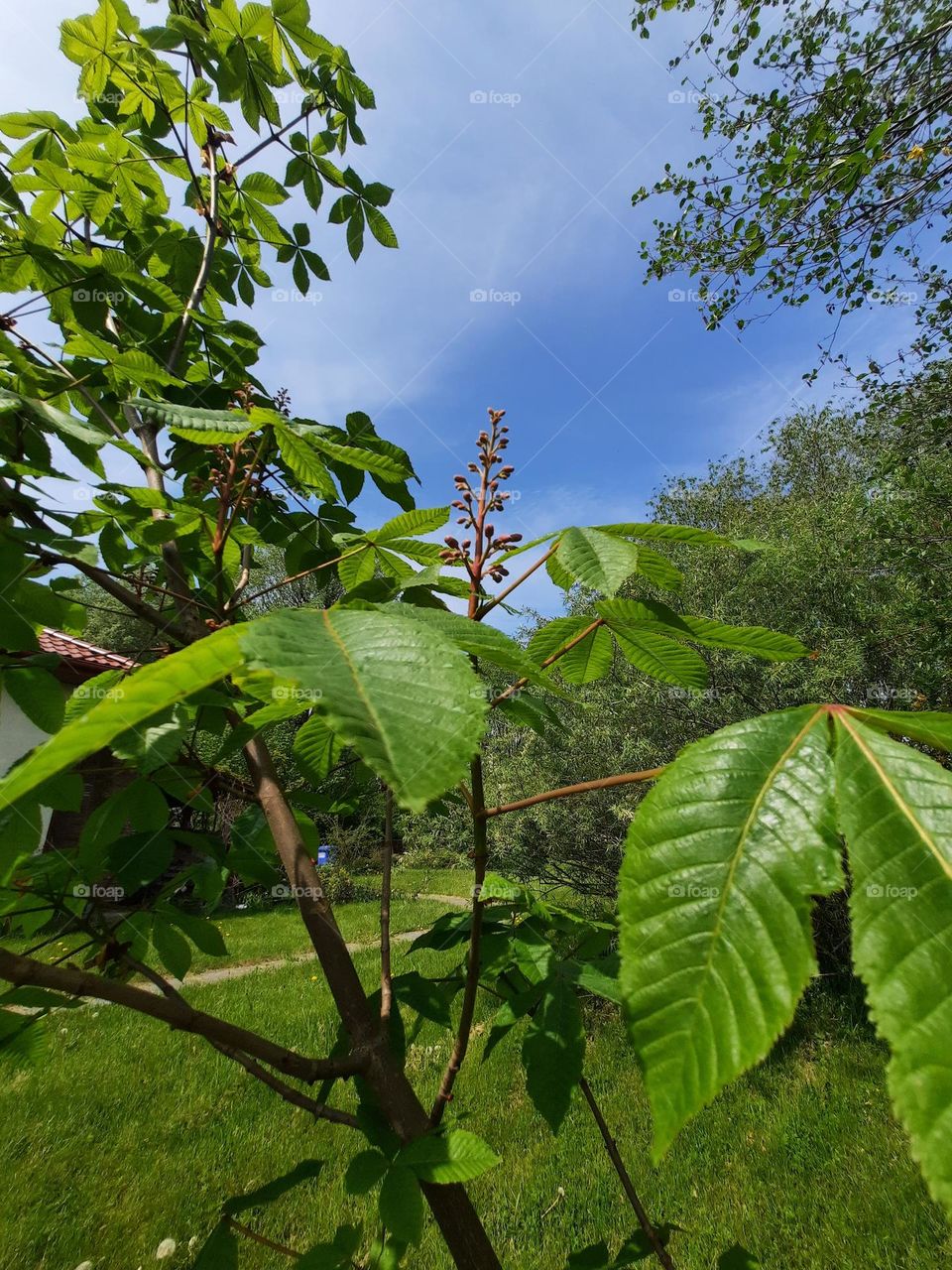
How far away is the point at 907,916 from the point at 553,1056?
0.79 metres

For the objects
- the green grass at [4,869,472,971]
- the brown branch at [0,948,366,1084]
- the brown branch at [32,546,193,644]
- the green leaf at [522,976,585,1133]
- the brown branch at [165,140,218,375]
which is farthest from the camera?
the green grass at [4,869,472,971]

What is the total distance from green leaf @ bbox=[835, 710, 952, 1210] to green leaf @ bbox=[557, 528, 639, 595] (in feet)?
1.01

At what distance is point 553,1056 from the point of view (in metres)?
1.00

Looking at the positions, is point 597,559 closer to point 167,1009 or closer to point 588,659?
point 588,659

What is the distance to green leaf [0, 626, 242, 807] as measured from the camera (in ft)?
1.18

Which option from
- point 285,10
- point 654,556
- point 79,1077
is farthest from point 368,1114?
point 79,1077

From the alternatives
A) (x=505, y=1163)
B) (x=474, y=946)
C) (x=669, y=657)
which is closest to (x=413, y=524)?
(x=669, y=657)

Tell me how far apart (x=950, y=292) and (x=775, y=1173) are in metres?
6.55

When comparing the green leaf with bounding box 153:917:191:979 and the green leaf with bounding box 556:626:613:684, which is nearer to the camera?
the green leaf with bounding box 556:626:613:684

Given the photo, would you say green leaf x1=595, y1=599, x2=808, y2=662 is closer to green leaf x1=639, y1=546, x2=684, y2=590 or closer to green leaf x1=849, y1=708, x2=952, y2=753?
green leaf x1=639, y1=546, x2=684, y2=590

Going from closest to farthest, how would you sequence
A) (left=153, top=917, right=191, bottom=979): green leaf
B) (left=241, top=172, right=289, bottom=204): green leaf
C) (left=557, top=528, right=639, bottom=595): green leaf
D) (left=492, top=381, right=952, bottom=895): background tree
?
(left=557, top=528, right=639, bottom=595): green leaf < (left=153, top=917, right=191, bottom=979): green leaf < (left=241, top=172, right=289, bottom=204): green leaf < (left=492, top=381, right=952, bottom=895): background tree

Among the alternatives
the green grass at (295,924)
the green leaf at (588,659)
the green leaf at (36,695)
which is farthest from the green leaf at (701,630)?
the green grass at (295,924)

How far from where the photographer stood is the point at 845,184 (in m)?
3.81

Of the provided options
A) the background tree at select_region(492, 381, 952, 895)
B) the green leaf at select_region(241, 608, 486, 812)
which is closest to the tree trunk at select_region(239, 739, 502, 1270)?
the green leaf at select_region(241, 608, 486, 812)
